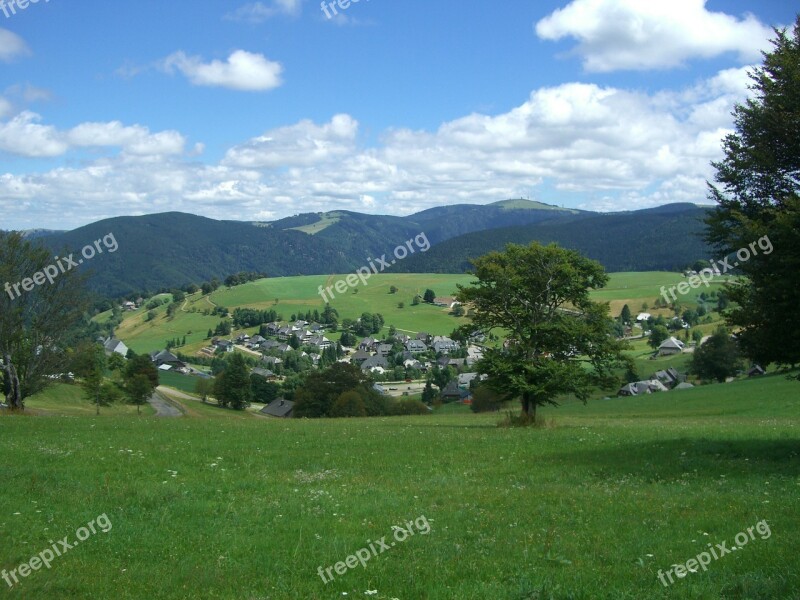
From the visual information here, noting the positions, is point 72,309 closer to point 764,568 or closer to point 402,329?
point 764,568

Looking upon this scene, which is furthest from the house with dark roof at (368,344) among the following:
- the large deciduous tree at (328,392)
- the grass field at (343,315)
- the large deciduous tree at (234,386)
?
the large deciduous tree at (328,392)

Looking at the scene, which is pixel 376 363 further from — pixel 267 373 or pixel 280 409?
pixel 280 409

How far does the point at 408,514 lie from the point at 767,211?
13.5m

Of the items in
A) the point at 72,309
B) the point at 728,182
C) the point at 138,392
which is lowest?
the point at 138,392

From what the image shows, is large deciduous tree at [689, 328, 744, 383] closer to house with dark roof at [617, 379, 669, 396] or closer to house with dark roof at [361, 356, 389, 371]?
house with dark roof at [617, 379, 669, 396]

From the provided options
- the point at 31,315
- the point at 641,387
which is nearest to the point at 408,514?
the point at 31,315

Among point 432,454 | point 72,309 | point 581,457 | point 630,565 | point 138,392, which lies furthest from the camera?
point 138,392

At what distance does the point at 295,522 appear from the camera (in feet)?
40.5

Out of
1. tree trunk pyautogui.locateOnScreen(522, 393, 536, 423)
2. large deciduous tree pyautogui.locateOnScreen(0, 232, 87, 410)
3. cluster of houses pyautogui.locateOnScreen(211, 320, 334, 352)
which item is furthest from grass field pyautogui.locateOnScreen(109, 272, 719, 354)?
tree trunk pyautogui.locateOnScreen(522, 393, 536, 423)

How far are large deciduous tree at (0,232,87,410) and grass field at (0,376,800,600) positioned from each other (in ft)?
65.2

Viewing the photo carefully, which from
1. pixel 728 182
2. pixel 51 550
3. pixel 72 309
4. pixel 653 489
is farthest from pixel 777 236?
pixel 72 309

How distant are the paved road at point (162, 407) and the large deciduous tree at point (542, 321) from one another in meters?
52.7

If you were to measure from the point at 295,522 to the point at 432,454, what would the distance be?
32.1 ft

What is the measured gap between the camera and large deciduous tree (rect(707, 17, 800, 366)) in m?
18.0
